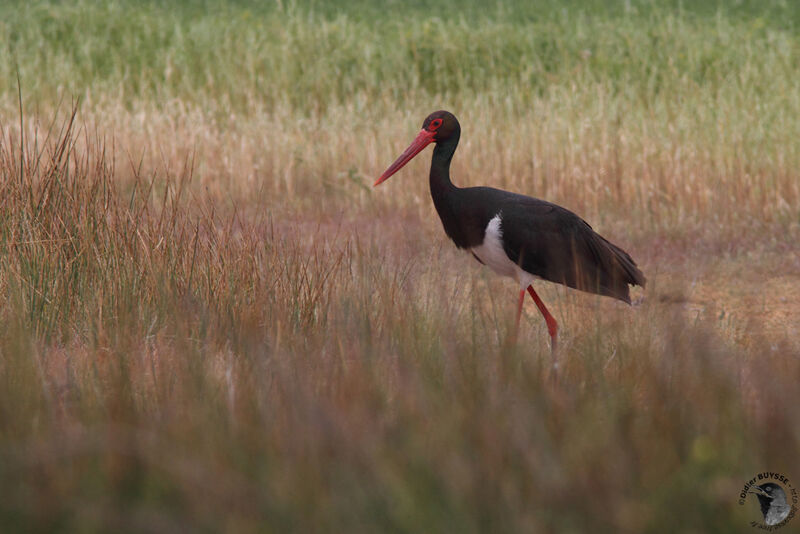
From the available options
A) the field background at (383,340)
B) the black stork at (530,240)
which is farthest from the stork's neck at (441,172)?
the field background at (383,340)

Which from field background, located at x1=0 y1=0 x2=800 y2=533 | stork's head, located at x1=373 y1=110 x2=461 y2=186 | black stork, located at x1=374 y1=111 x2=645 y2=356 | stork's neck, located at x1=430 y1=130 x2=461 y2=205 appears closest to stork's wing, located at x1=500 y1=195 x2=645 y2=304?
black stork, located at x1=374 y1=111 x2=645 y2=356

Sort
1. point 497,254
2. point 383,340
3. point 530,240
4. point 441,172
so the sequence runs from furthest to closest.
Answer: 1. point 441,172
2. point 497,254
3. point 530,240
4. point 383,340

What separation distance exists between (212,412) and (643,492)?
111 cm

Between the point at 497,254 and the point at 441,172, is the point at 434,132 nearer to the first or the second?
the point at 441,172

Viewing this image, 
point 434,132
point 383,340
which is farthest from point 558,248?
point 383,340

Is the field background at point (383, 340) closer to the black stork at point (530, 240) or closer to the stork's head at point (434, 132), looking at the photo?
the black stork at point (530, 240)

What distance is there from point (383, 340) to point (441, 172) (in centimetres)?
195

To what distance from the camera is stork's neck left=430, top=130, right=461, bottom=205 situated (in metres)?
5.45

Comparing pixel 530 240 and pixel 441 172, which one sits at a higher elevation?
pixel 441 172

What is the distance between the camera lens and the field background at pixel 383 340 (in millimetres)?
2566

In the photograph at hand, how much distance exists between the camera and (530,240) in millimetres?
5125

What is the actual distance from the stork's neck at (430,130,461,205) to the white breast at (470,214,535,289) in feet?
1.04

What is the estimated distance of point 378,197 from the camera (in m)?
8.66

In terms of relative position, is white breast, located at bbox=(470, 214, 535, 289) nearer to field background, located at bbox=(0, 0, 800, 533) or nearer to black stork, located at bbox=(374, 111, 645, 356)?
black stork, located at bbox=(374, 111, 645, 356)
